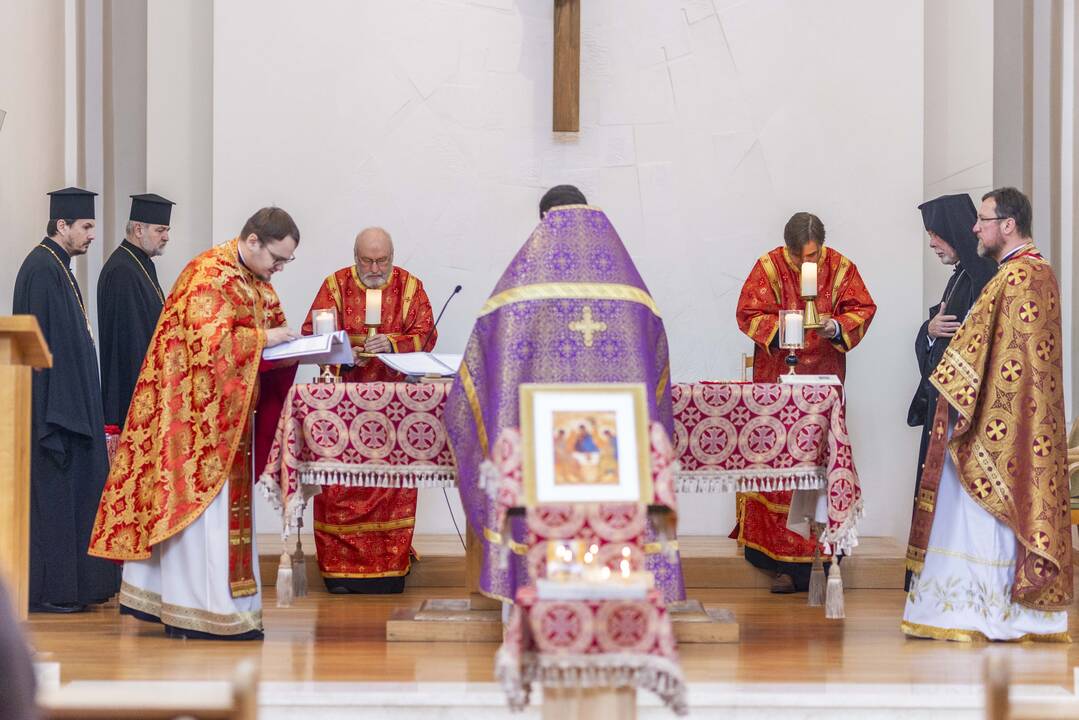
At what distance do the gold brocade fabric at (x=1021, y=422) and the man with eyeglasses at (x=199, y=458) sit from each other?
296cm

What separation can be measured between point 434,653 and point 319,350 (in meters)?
1.34

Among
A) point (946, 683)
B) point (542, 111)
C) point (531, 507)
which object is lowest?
point (946, 683)

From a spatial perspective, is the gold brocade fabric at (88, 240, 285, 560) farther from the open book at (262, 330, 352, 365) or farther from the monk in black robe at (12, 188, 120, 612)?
the monk in black robe at (12, 188, 120, 612)

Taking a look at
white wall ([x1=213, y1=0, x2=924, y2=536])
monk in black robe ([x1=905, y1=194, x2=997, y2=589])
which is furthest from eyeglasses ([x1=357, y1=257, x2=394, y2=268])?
monk in black robe ([x1=905, y1=194, x2=997, y2=589])

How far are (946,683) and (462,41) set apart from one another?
202 inches

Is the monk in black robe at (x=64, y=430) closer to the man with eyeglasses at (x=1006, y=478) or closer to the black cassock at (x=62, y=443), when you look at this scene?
the black cassock at (x=62, y=443)

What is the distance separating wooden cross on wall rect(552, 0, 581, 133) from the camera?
8.38m

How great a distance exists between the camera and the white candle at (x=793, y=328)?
627 cm

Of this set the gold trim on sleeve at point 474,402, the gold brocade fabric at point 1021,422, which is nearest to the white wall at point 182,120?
the gold trim on sleeve at point 474,402

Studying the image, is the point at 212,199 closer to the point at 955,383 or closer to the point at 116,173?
the point at 116,173

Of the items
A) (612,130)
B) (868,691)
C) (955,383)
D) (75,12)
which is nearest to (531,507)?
(868,691)

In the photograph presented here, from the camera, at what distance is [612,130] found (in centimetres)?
877

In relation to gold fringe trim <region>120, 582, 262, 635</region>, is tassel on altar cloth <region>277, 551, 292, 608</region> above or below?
above

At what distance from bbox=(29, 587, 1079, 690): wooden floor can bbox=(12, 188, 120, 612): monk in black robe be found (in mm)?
200
